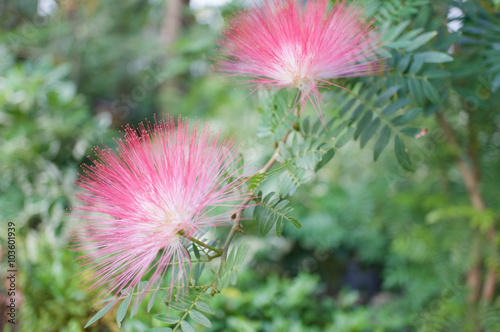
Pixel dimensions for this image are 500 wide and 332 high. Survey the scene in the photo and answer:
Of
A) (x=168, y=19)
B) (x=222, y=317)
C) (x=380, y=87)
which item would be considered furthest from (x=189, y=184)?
(x=168, y=19)

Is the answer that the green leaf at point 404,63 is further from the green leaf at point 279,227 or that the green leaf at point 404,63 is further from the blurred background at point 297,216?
the green leaf at point 279,227

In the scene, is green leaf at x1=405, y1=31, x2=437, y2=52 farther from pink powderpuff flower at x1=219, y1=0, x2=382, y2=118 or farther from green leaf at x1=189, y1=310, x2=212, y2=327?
green leaf at x1=189, y1=310, x2=212, y2=327

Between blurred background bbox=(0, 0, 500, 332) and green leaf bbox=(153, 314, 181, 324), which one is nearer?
green leaf bbox=(153, 314, 181, 324)

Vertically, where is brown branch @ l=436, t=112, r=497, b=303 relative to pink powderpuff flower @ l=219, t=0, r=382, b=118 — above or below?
below

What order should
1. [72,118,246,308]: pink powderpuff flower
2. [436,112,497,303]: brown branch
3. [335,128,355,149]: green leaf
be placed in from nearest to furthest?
[72,118,246,308]: pink powderpuff flower, [335,128,355,149]: green leaf, [436,112,497,303]: brown branch

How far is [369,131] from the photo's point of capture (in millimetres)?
687

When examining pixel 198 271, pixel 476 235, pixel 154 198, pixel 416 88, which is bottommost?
pixel 476 235

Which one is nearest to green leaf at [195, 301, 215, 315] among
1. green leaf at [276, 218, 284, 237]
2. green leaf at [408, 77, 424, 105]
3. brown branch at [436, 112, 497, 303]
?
green leaf at [276, 218, 284, 237]

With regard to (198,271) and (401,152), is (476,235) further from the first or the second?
(198,271)

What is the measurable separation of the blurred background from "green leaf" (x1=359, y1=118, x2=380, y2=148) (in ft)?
0.75

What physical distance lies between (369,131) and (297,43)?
0.24 metres

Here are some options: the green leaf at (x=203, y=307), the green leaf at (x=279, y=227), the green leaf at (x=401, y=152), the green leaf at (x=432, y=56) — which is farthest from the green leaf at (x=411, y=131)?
the green leaf at (x=203, y=307)

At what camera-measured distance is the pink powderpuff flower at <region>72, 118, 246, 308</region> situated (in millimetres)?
493

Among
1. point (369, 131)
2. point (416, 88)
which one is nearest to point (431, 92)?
point (416, 88)
